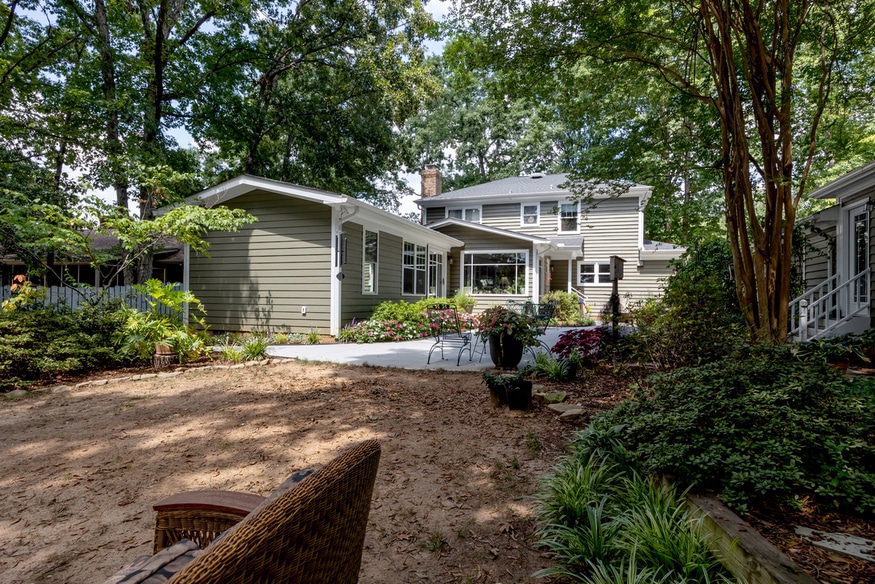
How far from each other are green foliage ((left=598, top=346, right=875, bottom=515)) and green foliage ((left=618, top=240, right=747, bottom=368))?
1.58 m

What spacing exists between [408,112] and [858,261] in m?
13.8

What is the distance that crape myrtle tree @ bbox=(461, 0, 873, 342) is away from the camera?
4617 mm

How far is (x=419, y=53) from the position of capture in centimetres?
1602

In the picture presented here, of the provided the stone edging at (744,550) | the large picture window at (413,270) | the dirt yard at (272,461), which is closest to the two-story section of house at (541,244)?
the large picture window at (413,270)

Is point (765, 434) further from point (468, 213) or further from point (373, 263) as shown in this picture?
point (468, 213)

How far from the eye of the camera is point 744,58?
15.2ft

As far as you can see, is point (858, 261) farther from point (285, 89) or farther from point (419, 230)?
point (285, 89)

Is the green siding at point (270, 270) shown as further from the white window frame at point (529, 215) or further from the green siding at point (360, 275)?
the white window frame at point (529, 215)

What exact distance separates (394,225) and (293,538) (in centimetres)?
1196

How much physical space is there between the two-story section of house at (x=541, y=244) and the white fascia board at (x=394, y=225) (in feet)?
4.20

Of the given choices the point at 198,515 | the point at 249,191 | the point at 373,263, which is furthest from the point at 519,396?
the point at 249,191

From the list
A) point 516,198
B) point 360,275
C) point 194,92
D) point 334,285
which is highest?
point 194,92

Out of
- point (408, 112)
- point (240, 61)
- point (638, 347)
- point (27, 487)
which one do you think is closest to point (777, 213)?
point (638, 347)

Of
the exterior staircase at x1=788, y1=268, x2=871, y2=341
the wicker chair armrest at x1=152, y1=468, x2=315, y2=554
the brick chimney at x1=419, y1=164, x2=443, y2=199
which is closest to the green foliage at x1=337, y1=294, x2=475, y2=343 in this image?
the exterior staircase at x1=788, y1=268, x2=871, y2=341
